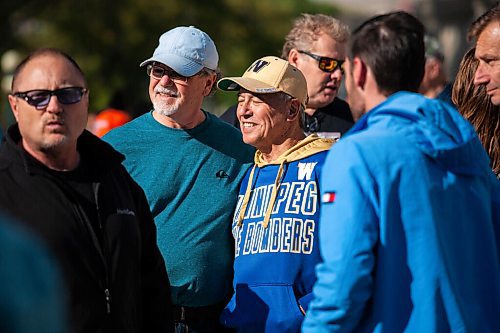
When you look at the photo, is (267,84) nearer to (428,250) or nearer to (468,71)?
(468,71)

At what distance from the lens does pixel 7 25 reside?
29.6m

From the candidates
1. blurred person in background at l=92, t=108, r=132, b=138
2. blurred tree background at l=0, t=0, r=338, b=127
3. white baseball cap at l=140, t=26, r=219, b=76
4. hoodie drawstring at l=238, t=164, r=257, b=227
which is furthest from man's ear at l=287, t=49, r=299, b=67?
blurred tree background at l=0, t=0, r=338, b=127

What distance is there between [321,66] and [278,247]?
2.29 m

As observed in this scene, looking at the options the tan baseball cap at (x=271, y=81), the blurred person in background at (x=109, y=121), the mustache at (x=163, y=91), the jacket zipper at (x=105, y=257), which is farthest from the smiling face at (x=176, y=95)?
the blurred person in background at (x=109, y=121)

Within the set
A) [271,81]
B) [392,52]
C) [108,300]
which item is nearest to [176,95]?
[271,81]

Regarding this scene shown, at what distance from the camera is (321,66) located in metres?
6.94

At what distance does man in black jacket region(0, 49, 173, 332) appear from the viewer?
3.91 meters

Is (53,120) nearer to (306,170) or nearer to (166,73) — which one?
(306,170)

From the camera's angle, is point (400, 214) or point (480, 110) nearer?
point (400, 214)

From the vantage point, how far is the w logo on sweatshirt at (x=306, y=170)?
16.7 feet

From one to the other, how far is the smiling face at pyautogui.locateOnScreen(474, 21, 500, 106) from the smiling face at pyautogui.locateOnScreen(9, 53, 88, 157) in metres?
2.13

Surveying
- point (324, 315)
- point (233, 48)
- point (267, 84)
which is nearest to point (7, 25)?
point (233, 48)

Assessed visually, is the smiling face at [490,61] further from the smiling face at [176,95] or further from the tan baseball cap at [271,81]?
the smiling face at [176,95]

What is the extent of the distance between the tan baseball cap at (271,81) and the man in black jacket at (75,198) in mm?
1252
